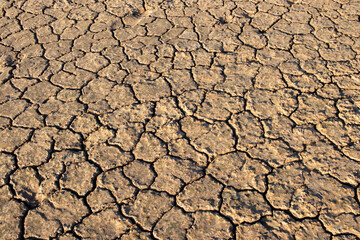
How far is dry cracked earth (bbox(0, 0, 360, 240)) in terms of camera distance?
86.0 inches

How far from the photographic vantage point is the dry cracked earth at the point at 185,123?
218cm

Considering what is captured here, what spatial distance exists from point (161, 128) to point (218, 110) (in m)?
0.54

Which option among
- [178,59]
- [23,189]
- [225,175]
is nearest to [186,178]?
[225,175]

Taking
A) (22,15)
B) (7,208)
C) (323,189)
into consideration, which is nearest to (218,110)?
(323,189)

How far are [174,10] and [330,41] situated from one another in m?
1.94

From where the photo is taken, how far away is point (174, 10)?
4156 millimetres

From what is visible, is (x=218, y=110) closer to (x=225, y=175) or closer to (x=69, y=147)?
(x=225, y=175)

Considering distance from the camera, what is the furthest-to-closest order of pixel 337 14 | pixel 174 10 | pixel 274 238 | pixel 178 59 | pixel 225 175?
pixel 174 10, pixel 337 14, pixel 178 59, pixel 225 175, pixel 274 238

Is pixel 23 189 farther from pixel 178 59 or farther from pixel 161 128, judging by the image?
pixel 178 59

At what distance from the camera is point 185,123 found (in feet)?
9.09

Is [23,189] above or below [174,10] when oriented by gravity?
below

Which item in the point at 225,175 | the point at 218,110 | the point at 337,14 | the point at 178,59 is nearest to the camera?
the point at 225,175

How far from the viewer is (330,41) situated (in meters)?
3.46

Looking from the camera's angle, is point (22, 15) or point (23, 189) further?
point (22, 15)
